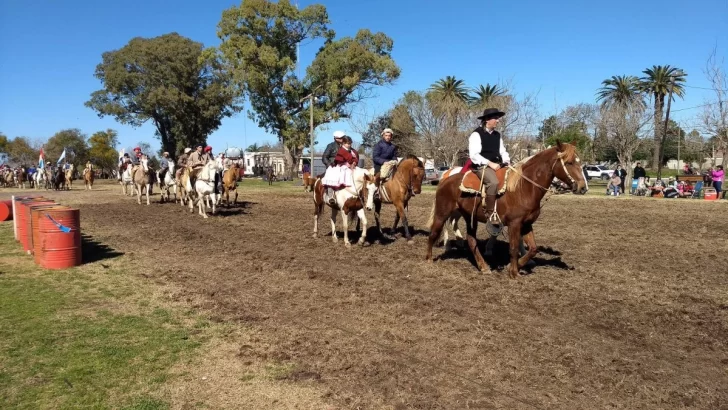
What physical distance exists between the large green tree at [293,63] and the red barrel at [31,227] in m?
35.7

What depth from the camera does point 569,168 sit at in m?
7.81

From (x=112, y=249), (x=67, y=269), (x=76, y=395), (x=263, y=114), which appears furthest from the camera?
(x=263, y=114)

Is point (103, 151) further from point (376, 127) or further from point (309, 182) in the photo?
point (309, 182)

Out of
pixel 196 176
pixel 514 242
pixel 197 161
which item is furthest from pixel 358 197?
pixel 197 161

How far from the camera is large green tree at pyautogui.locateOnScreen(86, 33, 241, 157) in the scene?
53.2m

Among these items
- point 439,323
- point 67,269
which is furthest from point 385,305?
point 67,269

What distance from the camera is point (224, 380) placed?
15.2ft

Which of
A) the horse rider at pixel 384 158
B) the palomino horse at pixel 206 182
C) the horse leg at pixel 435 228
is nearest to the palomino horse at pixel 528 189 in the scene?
the horse leg at pixel 435 228

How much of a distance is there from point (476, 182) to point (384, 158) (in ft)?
13.1

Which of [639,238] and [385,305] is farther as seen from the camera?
[639,238]

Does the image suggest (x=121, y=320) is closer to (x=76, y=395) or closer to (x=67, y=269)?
(x=76, y=395)

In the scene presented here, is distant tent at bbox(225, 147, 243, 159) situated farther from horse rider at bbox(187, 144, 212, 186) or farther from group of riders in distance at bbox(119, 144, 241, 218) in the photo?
horse rider at bbox(187, 144, 212, 186)

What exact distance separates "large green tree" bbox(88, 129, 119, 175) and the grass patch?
2884 inches

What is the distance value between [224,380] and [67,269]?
20.6ft
